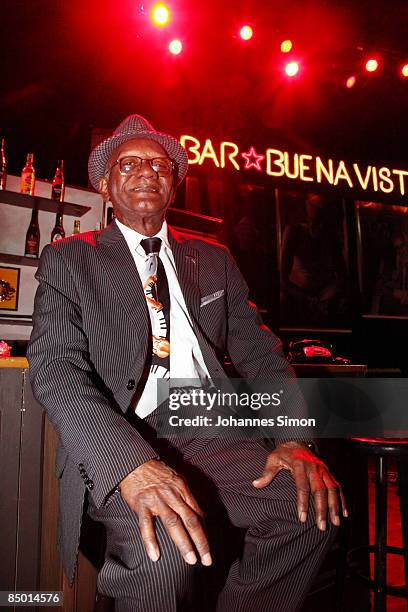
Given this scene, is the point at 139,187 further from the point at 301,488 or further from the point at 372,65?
the point at 372,65

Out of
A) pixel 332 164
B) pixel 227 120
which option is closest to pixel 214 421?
pixel 227 120

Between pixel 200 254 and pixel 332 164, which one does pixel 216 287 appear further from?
pixel 332 164

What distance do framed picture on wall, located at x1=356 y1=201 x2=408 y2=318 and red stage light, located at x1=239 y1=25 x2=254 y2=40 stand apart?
3.04m

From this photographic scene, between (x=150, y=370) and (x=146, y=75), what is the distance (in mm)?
5221

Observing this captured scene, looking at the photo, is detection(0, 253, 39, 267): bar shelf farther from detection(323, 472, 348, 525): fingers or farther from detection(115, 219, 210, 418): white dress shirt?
detection(323, 472, 348, 525): fingers

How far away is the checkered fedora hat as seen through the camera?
6.72 ft

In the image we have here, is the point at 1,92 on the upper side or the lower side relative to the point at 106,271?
upper

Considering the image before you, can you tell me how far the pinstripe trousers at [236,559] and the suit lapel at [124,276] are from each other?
452mm

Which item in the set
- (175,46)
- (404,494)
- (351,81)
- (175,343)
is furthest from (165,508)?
(351,81)

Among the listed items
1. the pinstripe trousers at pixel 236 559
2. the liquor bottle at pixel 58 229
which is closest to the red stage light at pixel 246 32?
the liquor bottle at pixel 58 229

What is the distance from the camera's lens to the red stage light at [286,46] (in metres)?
5.53

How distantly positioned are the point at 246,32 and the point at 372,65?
1.70 m

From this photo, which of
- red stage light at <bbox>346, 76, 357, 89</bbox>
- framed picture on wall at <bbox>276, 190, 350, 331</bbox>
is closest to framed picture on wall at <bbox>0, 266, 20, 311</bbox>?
framed picture on wall at <bbox>276, 190, 350, 331</bbox>

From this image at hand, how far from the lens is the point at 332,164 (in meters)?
7.16
